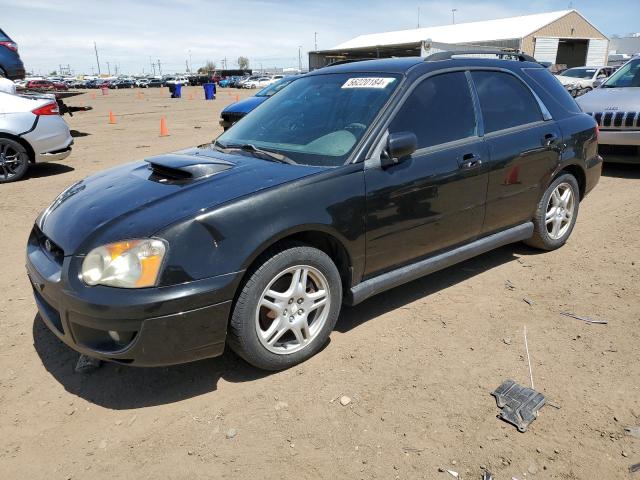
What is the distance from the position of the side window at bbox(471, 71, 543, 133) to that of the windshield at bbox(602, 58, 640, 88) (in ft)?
18.4

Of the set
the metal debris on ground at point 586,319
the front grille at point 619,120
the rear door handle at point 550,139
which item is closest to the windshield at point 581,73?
the front grille at point 619,120

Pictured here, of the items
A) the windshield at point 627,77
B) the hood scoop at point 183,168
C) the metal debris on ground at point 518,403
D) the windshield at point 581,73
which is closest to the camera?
the metal debris on ground at point 518,403

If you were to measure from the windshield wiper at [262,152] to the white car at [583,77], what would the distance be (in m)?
20.6

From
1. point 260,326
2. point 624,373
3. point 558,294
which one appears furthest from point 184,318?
point 558,294

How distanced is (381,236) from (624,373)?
163cm

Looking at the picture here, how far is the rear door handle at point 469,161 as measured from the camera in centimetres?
368

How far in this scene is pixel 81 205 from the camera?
3076 mm

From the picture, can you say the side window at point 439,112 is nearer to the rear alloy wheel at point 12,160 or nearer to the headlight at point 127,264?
the headlight at point 127,264

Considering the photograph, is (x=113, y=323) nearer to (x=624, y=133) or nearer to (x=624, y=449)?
(x=624, y=449)

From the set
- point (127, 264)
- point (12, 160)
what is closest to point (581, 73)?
point (12, 160)

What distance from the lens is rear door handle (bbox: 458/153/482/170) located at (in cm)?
368

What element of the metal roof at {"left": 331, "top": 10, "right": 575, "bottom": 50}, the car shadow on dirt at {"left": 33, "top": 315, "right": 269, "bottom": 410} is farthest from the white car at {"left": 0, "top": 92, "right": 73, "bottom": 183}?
the metal roof at {"left": 331, "top": 10, "right": 575, "bottom": 50}

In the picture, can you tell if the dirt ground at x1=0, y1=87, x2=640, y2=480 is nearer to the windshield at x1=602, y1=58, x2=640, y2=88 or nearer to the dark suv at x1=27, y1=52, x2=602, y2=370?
the dark suv at x1=27, y1=52, x2=602, y2=370

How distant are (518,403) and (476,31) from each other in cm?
5393
